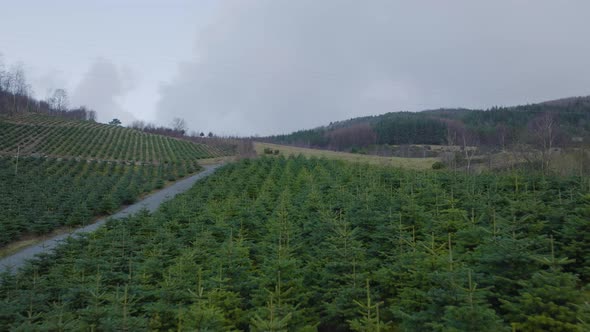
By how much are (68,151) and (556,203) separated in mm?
63689

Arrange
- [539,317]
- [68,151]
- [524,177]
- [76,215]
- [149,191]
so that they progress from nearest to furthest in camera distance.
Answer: [539,317]
[524,177]
[76,215]
[149,191]
[68,151]

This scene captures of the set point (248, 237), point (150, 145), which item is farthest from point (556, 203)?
point (150, 145)

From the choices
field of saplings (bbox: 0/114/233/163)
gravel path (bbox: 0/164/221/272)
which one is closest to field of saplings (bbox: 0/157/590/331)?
gravel path (bbox: 0/164/221/272)

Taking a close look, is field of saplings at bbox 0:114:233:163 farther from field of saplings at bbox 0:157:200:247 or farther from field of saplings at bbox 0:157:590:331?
field of saplings at bbox 0:157:590:331

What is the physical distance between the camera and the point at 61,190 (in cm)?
3259

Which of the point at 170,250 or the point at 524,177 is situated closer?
the point at 170,250

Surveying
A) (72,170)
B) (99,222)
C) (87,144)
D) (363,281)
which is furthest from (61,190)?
(87,144)

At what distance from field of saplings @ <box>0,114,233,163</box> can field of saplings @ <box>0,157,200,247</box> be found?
7.10m

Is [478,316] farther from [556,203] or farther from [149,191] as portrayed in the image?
[149,191]

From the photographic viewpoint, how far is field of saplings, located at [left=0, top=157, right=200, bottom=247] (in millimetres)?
23897

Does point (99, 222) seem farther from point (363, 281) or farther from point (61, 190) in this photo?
point (363, 281)

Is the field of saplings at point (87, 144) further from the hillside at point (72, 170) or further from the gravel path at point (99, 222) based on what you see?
the gravel path at point (99, 222)

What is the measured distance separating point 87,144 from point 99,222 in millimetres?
43624

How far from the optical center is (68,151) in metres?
56.7
